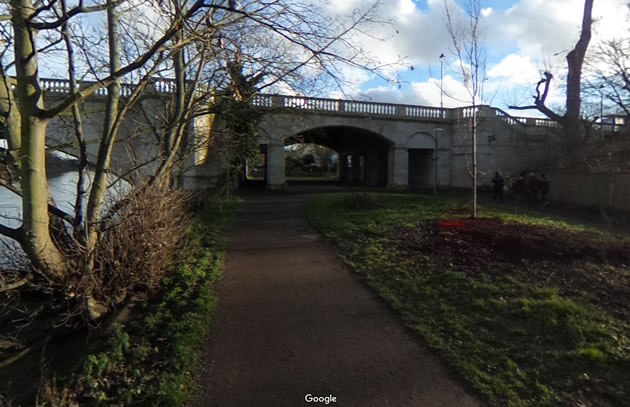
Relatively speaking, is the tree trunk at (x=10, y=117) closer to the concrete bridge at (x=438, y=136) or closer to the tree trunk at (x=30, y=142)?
the tree trunk at (x=30, y=142)

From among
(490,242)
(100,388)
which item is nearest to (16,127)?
(100,388)

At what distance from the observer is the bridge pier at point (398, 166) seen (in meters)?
26.7

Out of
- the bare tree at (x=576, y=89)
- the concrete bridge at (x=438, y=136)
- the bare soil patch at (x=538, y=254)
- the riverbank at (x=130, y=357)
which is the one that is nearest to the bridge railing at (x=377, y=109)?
the concrete bridge at (x=438, y=136)

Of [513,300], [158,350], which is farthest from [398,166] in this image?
[158,350]

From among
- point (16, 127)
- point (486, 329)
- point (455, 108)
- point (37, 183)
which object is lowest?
point (486, 329)

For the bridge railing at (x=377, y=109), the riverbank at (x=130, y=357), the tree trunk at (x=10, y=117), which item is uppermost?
the bridge railing at (x=377, y=109)

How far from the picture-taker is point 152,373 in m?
3.91

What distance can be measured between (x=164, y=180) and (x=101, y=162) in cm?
154

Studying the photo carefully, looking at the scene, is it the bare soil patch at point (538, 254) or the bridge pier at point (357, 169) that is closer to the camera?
the bare soil patch at point (538, 254)

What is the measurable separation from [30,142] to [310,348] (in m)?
4.15

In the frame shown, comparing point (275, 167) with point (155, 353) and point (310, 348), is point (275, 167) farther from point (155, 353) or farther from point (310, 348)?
point (310, 348)

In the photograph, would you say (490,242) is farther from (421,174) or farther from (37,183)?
(421,174)

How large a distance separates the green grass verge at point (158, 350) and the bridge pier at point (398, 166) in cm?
2158

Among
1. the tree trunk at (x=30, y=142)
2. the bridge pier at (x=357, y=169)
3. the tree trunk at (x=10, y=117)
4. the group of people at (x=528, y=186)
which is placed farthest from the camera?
the bridge pier at (x=357, y=169)
